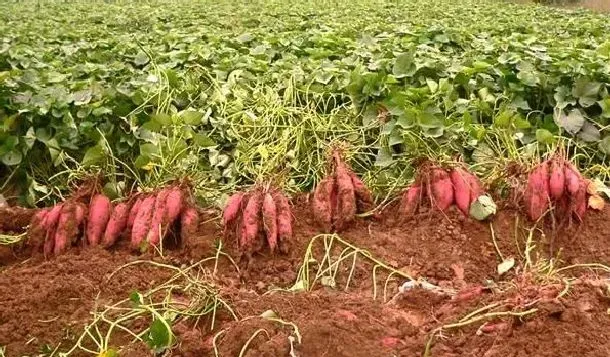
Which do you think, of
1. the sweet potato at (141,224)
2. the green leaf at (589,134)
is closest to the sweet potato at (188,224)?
the sweet potato at (141,224)

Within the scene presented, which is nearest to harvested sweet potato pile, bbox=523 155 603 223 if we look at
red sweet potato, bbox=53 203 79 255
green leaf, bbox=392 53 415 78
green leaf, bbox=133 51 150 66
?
green leaf, bbox=392 53 415 78

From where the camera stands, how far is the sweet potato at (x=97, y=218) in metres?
3.35

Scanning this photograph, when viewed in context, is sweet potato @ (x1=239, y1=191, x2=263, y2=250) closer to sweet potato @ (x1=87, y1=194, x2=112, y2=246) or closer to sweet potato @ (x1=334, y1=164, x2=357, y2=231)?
sweet potato @ (x1=334, y1=164, x2=357, y2=231)

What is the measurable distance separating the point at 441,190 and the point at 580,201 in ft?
1.89

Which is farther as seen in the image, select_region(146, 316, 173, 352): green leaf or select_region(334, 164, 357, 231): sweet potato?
select_region(334, 164, 357, 231): sweet potato

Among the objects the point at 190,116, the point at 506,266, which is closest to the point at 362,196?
the point at 506,266

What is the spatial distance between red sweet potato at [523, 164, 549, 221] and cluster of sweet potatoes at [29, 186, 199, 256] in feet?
4.59

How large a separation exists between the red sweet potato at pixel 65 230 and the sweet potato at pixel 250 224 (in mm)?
729

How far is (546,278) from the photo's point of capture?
252 cm

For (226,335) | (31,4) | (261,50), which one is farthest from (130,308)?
(31,4)

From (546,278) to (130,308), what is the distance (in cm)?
137

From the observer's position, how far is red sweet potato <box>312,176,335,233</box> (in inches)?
132

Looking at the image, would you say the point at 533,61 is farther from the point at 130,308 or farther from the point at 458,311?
the point at 130,308

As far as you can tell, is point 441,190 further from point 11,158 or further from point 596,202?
point 11,158
